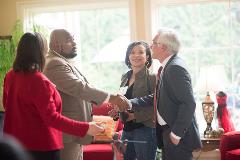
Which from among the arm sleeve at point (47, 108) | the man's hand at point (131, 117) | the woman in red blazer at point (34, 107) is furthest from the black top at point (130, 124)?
the arm sleeve at point (47, 108)

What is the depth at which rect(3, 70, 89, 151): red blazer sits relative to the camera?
5.86ft

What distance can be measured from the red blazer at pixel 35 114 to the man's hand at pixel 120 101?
79 centimetres

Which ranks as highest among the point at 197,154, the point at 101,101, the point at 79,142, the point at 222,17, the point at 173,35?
the point at 222,17

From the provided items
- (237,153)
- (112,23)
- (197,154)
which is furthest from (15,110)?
(112,23)

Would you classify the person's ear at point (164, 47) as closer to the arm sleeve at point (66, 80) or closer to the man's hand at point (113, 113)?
the arm sleeve at point (66, 80)

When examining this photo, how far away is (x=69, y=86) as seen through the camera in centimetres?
239

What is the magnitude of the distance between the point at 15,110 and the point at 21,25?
3313 mm

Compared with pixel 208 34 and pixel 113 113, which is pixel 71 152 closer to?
pixel 113 113

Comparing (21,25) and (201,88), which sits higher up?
(21,25)

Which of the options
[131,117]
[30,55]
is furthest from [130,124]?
[30,55]

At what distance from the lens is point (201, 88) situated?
3.86 metres

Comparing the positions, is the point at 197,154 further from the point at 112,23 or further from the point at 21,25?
the point at 21,25

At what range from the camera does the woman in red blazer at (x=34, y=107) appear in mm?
1790

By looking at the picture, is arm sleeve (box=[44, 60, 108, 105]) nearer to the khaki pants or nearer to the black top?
the khaki pants
